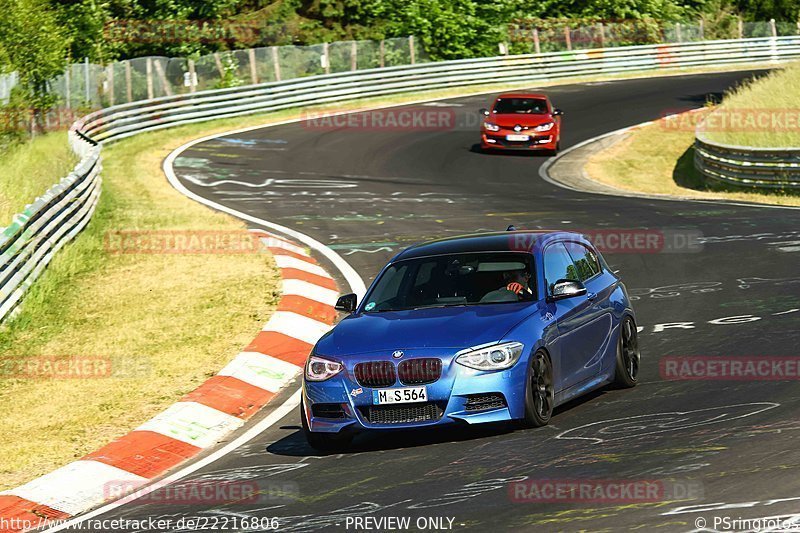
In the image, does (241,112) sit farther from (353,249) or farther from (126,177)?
(353,249)

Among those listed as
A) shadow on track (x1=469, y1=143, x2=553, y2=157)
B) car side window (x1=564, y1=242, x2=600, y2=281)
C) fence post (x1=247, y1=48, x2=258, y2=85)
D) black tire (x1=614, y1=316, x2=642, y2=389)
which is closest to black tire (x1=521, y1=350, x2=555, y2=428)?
black tire (x1=614, y1=316, x2=642, y2=389)

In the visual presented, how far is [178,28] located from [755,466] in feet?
161

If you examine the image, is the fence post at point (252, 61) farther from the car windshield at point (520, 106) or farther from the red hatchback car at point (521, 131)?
the red hatchback car at point (521, 131)

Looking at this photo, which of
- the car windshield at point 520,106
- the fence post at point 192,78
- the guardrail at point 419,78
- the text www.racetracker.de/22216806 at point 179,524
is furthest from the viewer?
the fence post at point 192,78

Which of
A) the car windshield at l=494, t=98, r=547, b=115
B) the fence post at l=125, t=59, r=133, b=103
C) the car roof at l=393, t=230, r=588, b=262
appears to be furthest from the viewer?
the fence post at l=125, t=59, r=133, b=103

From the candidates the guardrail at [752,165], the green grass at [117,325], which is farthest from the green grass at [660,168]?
the green grass at [117,325]

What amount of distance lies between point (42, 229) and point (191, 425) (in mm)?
7272

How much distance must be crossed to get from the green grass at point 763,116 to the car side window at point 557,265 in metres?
18.3

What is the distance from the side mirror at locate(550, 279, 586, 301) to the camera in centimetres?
1003

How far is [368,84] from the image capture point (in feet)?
153

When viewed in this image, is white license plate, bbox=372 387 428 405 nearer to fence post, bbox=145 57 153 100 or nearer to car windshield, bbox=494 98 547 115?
car windshield, bbox=494 98 547 115

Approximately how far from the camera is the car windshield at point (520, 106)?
1352 inches

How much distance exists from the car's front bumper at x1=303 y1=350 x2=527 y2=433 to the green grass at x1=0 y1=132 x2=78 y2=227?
11.1 meters

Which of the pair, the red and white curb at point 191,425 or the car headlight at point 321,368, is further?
the car headlight at point 321,368
